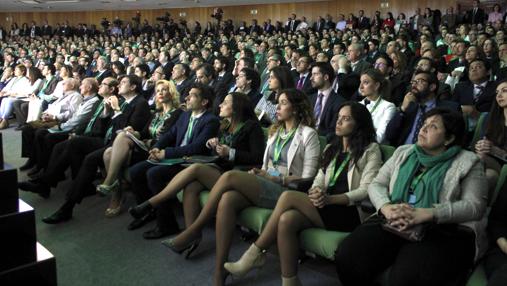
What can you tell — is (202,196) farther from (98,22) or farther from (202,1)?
(98,22)

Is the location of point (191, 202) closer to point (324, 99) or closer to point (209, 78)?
point (324, 99)

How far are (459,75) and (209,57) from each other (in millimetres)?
4933

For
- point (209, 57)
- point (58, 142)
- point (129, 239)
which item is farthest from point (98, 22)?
point (129, 239)

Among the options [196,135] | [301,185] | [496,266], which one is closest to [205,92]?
[196,135]

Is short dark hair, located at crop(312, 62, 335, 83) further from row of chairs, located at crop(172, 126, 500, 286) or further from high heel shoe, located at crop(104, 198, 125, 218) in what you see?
high heel shoe, located at crop(104, 198, 125, 218)

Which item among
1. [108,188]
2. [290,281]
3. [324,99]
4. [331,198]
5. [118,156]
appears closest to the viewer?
[290,281]

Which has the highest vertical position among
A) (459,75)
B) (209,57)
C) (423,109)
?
→ (209,57)

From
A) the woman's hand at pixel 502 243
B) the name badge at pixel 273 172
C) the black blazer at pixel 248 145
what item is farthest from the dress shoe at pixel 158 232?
the woman's hand at pixel 502 243

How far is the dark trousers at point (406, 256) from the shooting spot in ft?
5.71

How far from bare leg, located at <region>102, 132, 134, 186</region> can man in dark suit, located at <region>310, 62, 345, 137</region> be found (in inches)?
59.6

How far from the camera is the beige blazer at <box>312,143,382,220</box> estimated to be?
2.24m

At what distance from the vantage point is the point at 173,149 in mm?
3215

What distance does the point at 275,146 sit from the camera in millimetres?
2795

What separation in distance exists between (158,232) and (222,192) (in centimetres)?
76
